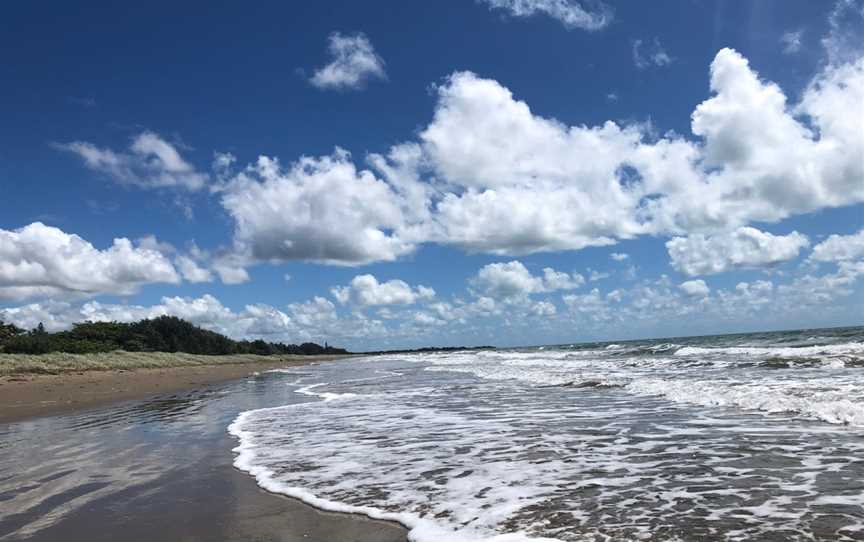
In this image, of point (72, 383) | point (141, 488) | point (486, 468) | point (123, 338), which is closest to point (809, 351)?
point (486, 468)

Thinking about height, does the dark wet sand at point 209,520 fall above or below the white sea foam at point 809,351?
below

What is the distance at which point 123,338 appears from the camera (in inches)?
2270

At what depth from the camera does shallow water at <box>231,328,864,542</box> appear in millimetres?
4957

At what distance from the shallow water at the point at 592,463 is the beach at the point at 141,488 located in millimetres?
449

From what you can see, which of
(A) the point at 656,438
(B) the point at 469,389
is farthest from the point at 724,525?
(B) the point at 469,389

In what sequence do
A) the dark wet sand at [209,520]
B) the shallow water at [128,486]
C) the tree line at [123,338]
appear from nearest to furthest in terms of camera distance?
the dark wet sand at [209,520]
the shallow water at [128,486]
the tree line at [123,338]

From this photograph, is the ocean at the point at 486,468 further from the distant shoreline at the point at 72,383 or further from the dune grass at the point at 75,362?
the dune grass at the point at 75,362

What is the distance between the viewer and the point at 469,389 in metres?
19.3

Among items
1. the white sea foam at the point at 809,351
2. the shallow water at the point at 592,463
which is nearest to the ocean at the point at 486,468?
the shallow water at the point at 592,463

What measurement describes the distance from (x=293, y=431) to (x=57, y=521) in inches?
232

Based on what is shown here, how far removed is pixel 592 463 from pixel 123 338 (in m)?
60.1

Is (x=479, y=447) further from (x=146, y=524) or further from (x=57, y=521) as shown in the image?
(x=57, y=521)

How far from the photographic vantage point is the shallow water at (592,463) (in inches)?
195

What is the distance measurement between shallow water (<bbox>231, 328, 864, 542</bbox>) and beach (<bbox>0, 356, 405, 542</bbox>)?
449 mm
